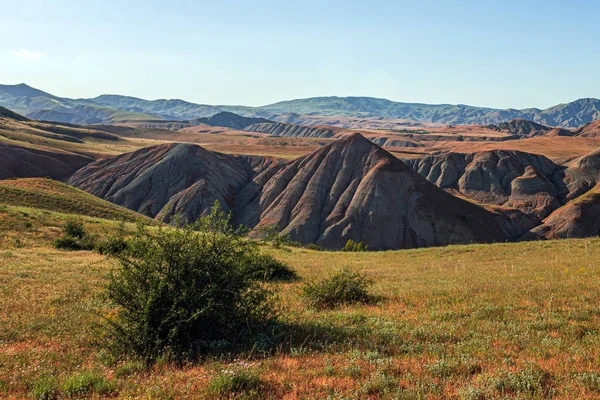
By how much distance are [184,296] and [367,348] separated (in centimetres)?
397

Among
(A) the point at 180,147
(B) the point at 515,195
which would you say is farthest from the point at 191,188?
(B) the point at 515,195

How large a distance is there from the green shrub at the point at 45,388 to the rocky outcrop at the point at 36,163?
92.1 m

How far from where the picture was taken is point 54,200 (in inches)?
1654

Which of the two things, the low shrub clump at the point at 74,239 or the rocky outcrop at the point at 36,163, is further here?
the rocky outcrop at the point at 36,163

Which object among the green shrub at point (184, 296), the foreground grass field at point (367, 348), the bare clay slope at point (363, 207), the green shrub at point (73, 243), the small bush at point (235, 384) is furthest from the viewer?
the bare clay slope at point (363, 207)

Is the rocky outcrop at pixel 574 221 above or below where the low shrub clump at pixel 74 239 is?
below

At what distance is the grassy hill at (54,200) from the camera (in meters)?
39.3

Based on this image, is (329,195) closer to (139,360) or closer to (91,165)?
(91,165)

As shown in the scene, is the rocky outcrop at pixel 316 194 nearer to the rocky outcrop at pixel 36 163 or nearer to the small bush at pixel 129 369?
the rocky outcrop at pixel 36 163

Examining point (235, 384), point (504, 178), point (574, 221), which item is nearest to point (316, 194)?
point (574, 221)

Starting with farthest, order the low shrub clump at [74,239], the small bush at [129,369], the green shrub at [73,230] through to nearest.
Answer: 1. the green shrub at [73,230]
2. the low shrub clump at [74,239]
3. the small bush at [129,369]

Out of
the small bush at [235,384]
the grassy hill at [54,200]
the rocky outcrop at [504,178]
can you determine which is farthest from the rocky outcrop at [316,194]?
the small bush at [235,384]

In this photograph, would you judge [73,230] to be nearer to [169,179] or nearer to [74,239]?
[74,239]

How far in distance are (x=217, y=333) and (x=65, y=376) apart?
308 centimetres
